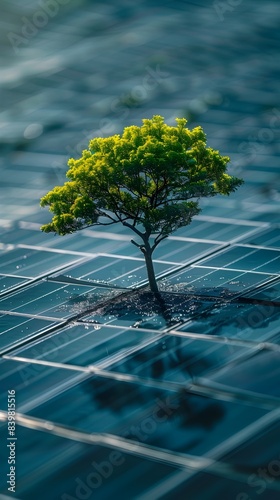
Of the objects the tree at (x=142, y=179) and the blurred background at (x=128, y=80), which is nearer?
the tree at (x=142, y=179)

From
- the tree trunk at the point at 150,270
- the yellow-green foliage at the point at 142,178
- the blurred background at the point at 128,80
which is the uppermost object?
the blurred background at the point at 128,80

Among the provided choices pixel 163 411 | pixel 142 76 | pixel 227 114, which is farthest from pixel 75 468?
pixel 142 76

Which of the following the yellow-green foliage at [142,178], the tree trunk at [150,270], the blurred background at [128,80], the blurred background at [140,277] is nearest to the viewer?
the blurred background at [140,277]

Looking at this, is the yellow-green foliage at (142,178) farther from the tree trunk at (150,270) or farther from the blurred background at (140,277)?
the blurred background at (140,277)

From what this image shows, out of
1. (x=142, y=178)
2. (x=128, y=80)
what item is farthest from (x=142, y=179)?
(x=128, y=80)

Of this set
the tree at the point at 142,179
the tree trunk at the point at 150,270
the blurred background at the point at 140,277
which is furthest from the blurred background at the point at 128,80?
the tree at the point at 142,179

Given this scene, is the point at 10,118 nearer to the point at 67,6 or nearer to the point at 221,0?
the point at 67,6
